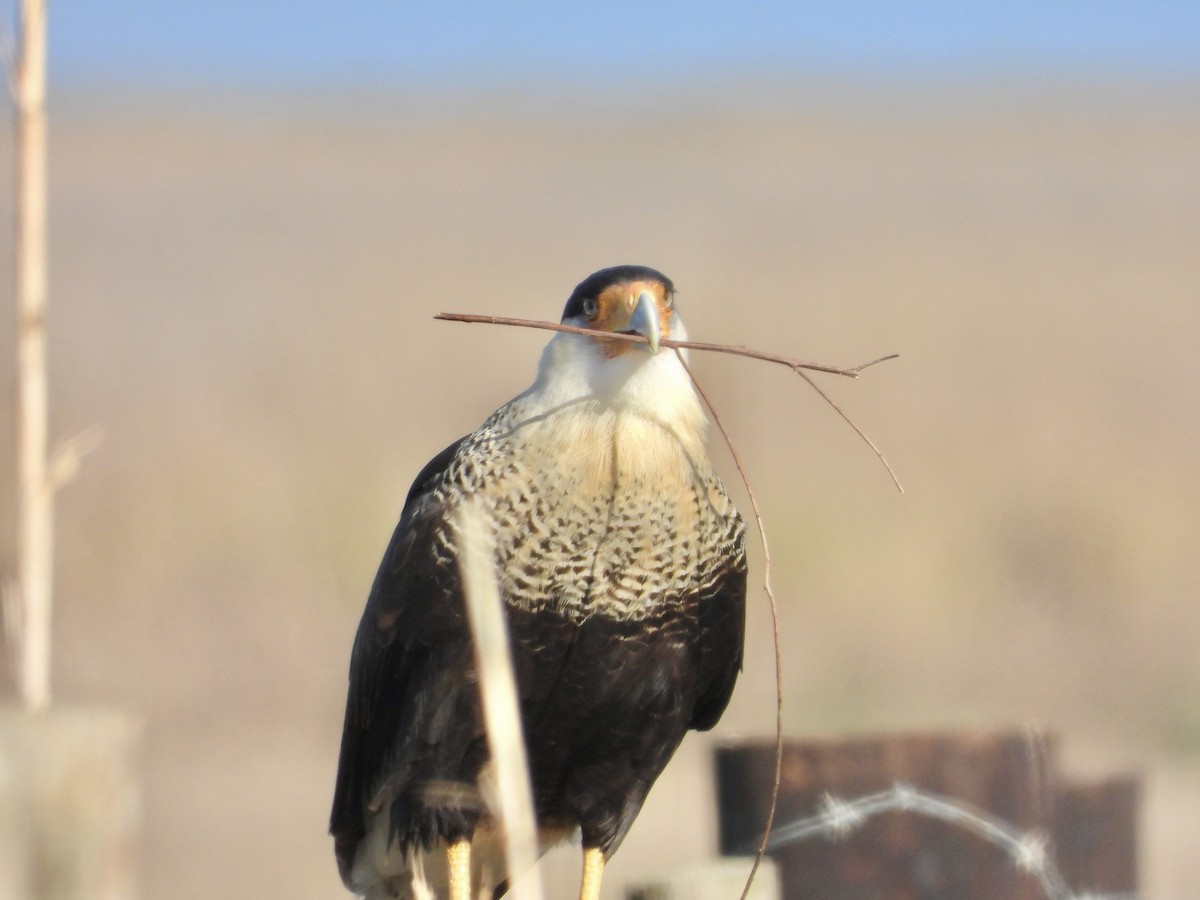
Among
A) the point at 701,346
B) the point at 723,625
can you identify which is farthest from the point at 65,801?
the point at 723,625

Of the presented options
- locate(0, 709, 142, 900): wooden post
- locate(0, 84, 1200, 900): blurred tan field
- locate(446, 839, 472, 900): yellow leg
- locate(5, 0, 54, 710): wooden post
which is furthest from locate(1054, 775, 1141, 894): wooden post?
locate(0, 709, 142, 900): wooden post

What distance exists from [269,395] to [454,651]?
12523 millimetres

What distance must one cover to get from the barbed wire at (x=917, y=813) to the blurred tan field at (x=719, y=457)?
1.17 metres

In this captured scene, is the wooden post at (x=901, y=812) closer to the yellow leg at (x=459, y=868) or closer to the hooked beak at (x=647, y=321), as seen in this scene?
the yellow leg at (x=459, y=868)

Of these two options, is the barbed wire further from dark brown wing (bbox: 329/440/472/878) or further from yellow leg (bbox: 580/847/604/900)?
dark brown wing (bbox: 329/440/472/878)

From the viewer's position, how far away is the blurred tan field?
37.1 ft

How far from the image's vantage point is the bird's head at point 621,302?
3.66 m

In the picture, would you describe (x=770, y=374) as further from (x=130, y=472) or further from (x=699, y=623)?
(x=699, y=623)

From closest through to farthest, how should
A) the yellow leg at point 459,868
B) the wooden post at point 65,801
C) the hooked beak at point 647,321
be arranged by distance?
1. the wooden post at point 65,801
2. the hooked beak at point 647,321
3. the yellow leg at point 459,868

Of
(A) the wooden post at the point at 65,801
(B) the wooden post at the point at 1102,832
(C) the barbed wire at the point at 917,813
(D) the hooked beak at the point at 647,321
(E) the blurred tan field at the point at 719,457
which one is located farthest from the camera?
(E) the blurred tan field at the point at 719,457

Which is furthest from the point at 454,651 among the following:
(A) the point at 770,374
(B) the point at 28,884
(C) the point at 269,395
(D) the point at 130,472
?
(A) the point at 770,374

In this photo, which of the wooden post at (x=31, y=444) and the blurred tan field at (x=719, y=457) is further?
the blurred tan field at (x=719, y=457)

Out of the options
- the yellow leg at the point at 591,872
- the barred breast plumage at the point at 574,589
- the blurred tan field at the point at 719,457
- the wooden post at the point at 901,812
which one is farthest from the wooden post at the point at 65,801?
the blurred tan field at the point at 719,457

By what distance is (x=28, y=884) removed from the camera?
5.26ft
